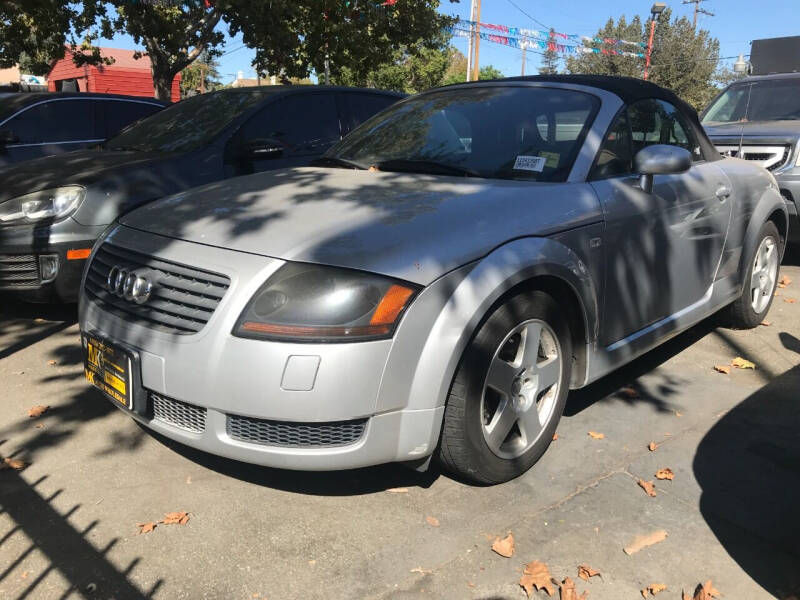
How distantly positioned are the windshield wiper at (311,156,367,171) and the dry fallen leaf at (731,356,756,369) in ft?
8.73

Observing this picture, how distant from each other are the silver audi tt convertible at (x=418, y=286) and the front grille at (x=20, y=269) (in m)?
1.64

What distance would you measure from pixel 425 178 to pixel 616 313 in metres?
1.11

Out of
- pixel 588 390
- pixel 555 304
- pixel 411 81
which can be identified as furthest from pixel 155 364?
pixel 411 81

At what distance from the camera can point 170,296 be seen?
2.57m

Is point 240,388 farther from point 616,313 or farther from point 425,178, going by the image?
point 616,313

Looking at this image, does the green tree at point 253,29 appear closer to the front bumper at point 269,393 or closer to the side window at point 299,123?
the side window at point 299,123

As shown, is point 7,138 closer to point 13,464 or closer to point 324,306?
point 13,464

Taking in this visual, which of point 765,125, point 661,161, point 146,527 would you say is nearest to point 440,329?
point 146,527

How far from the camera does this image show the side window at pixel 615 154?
10.8 ft

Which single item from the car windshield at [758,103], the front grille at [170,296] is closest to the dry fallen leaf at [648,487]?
the front grille at [170,296]

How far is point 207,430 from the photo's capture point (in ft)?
8.23

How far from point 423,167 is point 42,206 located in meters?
2.66

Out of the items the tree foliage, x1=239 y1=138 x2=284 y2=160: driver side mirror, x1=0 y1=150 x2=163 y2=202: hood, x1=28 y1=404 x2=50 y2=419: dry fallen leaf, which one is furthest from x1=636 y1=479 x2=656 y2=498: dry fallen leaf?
the tree foliage

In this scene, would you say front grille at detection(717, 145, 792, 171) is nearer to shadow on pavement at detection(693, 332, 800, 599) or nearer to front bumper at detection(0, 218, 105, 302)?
shadow on pavement at detection(693, 332, 800, 599)
